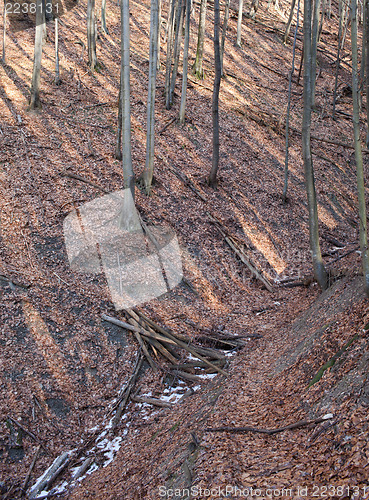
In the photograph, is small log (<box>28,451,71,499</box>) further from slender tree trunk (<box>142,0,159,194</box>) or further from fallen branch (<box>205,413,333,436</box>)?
slender tree trunk (<box>142,0,159,194</box>)

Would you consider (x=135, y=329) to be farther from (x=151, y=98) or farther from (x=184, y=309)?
(x=151, y=98)

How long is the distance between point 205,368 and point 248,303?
3.53 m

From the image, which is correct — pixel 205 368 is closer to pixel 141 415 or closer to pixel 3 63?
pixel 141 415

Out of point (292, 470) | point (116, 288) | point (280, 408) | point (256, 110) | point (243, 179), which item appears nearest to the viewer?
point (292, 470)

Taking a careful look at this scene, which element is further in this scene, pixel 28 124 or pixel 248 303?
pixel 28 124

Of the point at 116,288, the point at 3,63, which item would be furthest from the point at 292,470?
the point at 3,63

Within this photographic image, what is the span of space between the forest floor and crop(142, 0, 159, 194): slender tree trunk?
89 centimetres

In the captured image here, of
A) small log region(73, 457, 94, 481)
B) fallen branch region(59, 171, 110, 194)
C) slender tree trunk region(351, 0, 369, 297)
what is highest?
slender tree trunk region(351, 0, 369, 297)

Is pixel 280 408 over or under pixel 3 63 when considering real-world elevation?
under

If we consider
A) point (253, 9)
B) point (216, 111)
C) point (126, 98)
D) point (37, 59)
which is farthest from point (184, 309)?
point (253, 9)

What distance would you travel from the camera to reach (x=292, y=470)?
4203 mm

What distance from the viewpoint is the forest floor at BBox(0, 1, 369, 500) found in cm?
487

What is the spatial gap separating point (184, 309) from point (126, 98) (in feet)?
20.6

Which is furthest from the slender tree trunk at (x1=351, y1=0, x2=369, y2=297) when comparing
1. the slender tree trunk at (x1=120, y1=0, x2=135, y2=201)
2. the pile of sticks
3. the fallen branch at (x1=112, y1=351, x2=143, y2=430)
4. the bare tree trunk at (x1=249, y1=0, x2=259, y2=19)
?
the bare tree trunk at (x1=249, y1=0, x2=259, y2=19)
